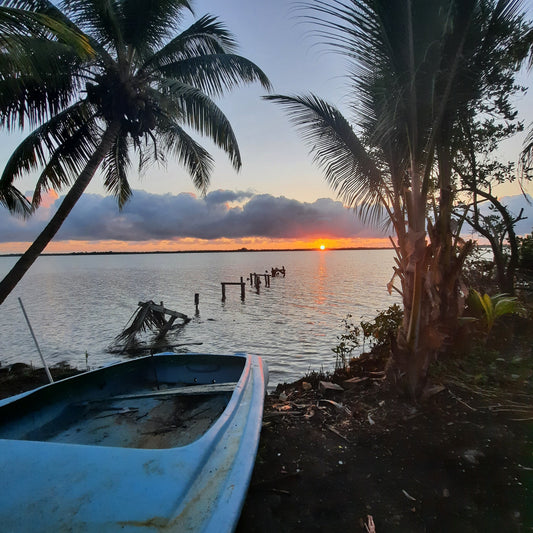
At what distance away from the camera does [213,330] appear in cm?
1744

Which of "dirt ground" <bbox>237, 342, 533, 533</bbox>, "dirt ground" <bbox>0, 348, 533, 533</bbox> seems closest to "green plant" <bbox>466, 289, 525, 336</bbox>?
"dirt ground" <bbox>0, 348, 533, 533</bbox>

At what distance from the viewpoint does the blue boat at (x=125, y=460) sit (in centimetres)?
197

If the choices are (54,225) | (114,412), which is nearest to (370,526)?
(114,412)

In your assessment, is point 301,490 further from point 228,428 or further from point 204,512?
point 204,512

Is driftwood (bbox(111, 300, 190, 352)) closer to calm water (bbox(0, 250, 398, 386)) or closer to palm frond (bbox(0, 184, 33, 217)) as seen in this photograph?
calm water (bbox(0, 250, 398, 386))

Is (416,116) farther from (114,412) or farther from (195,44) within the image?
(195,44)

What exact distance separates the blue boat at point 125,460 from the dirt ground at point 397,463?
629 mm

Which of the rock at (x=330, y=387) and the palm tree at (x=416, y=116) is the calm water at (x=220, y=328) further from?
the palm tree at (x=416, y=116)

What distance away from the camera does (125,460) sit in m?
2.31

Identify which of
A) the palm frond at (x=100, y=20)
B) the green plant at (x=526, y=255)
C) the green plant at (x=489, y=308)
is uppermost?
the palm frond at (x=100, y=20)

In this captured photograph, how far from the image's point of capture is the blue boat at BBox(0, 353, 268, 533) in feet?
6.48

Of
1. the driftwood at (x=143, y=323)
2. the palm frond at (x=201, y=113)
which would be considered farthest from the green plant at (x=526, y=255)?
the driftwood at (x=143, y=323)

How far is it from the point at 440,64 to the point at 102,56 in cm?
846

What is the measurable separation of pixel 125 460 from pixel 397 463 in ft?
8.98
